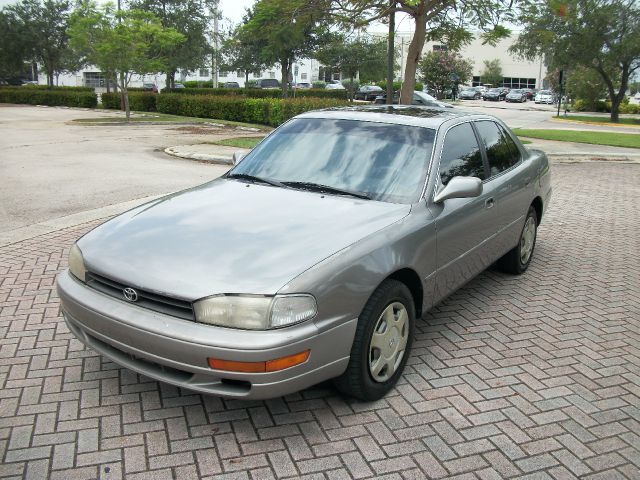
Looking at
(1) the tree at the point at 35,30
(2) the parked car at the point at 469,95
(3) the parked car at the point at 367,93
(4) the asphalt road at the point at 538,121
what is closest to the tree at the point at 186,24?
(1) the tree at the point at 35,30

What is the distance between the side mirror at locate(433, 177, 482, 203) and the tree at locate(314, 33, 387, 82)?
135ft

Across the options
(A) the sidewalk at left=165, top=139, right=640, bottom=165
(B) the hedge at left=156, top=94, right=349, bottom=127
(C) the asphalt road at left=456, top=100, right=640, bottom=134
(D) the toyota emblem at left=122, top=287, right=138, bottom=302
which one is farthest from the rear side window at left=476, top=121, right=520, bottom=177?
(B) the hedge at left=156, top=94, right=349, bottom=127

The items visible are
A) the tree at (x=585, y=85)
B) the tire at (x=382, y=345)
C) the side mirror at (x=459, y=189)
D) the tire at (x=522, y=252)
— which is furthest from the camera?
the tree at (x=585, y=85)

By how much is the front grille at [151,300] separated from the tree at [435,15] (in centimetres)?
1144

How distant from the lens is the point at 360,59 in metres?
44.4

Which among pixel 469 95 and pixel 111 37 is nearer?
pixel 111 37

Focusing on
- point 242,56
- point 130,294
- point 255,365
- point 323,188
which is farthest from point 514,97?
point 255,365

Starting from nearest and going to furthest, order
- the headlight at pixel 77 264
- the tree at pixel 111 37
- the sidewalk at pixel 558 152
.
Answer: the headlight at pixel 77 264 < the sidewalk at pixel 558 152 < the tree at pixel 111 37

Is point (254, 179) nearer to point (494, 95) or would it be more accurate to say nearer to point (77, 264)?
point (77, 264)

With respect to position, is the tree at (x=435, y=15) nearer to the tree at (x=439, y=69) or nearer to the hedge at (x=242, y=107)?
the hedge at (x=242, y=107)

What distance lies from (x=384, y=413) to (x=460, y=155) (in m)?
2.10

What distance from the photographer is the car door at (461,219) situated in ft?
13.0

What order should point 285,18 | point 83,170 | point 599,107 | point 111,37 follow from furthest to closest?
1. point 599,107
2. point 111,37
3. point 285,18
4. point 83,170

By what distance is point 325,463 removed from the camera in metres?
2.83
